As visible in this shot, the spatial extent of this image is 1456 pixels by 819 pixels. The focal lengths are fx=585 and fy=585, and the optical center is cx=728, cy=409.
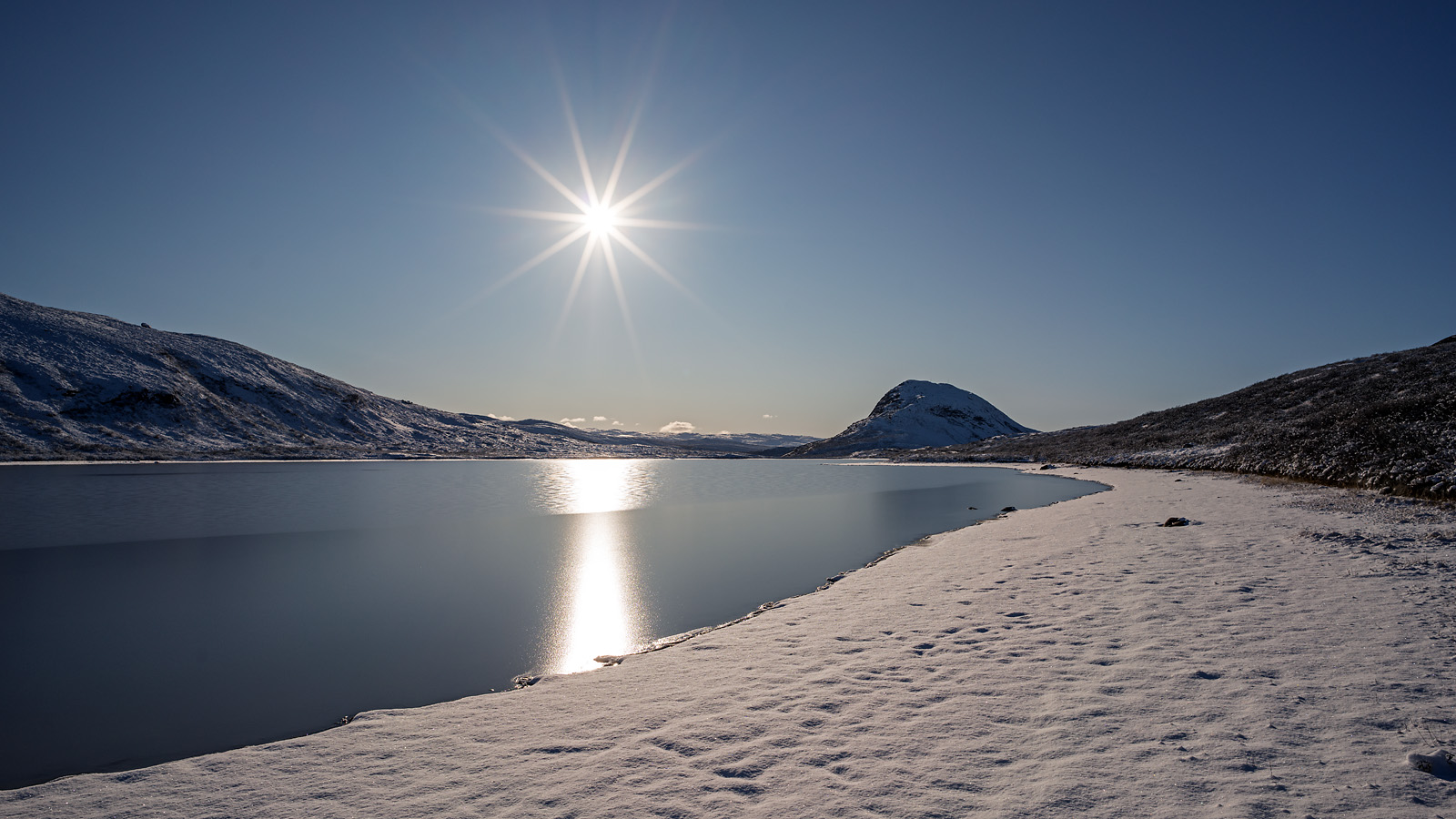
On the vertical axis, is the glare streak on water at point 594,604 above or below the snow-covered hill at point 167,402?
below

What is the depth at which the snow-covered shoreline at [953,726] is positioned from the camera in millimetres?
4660

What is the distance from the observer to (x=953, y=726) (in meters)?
5.88

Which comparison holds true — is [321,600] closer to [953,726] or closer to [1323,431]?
[953,726]

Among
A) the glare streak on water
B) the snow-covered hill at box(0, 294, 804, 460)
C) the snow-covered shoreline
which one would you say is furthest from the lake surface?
the snow-covered hill at box(0, 294, 804, 460)

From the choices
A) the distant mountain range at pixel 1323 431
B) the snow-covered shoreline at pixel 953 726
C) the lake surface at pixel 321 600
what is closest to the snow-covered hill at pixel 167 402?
the lake surface at pixel 321 600

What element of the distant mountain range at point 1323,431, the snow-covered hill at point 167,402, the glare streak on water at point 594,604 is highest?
the snow-covered hill at point 167,402

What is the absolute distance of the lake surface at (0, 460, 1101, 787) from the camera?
316 inches

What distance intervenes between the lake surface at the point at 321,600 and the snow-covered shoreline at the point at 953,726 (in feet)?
6.45

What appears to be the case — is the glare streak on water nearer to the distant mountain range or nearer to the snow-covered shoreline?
the snow-covered shoreline

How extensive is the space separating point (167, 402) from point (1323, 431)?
16864 cm

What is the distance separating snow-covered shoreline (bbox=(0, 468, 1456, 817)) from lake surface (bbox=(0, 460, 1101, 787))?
197 cm

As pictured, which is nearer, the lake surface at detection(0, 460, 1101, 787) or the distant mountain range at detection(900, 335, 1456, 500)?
the lake surface at detection(0, 460, 1101, 787)

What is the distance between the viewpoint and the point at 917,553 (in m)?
17.4

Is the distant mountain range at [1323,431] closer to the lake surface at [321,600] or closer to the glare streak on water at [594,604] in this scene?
the lake surface at [321,600]
